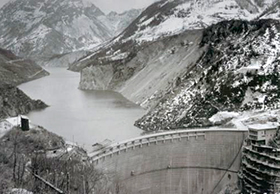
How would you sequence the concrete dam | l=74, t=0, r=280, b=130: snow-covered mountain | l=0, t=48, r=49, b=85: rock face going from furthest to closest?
l=0, t=48, r=49, b=85: rock face, l=74, t=0, r=280, b=130: snow-covered mountain, the concrete dam

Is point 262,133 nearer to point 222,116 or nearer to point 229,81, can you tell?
point 222,116

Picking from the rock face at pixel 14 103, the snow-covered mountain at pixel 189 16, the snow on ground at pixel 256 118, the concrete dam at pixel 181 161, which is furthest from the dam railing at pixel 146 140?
the snow-covered mountain at pixel 189 16

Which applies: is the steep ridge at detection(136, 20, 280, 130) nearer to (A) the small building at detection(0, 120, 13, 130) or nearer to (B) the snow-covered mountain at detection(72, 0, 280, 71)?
(A) the small building at detection(0, 120, 13, 130)

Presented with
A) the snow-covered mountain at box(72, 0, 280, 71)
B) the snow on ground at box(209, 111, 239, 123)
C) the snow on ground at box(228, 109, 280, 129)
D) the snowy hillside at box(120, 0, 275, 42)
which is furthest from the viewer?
the snowy hillside at box(120, 0, 275, 42)

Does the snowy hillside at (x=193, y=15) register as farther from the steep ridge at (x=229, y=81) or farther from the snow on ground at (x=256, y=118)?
the snow on ground at (x=256, y=118)

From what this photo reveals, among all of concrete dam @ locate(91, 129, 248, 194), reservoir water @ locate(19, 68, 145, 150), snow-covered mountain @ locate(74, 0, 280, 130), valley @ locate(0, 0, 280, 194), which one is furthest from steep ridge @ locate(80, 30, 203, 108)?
concrete dam @ locate(91, 129, 248, 194)

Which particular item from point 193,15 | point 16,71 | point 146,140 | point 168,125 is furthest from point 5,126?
point 193,15

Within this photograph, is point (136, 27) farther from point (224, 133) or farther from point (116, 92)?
point (224, 133)
